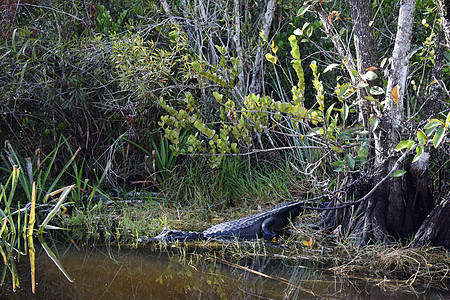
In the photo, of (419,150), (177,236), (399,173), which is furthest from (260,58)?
(419,150)

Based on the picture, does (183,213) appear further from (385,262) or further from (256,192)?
(385,262)

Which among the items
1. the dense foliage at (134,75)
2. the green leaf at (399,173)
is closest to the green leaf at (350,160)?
the green leaf at (399,173)

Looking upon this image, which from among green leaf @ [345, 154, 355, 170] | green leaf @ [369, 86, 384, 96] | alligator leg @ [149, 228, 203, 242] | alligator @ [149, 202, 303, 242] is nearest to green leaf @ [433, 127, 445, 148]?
green leaf @ [369, 86, 384, 96]

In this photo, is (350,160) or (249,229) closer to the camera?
(350,160)

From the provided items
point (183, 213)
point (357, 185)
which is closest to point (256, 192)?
point (183, 213)

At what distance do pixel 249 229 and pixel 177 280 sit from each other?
46.5 inches

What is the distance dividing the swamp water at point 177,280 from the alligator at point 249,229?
0.32m

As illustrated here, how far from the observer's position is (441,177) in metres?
3.88

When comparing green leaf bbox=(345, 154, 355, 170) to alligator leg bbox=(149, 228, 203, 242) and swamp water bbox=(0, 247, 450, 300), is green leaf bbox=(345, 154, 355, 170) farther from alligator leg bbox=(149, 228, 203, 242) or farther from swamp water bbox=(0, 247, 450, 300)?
alligator leg bbox=(149, 228, 203, 242)

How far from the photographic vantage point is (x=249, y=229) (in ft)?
12.3

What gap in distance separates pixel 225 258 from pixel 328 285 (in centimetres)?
78

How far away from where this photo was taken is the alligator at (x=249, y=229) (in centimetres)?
355

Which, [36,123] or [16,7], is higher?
[16,7]

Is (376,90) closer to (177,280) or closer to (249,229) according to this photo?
(249,229)
